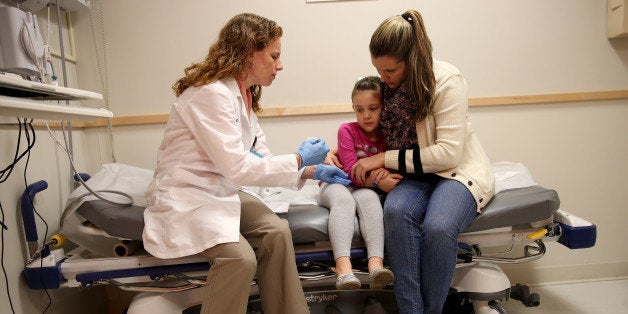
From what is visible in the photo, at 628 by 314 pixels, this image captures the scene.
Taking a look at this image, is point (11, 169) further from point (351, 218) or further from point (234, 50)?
point (351, 218)

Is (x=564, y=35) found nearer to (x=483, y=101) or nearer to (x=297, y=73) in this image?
(x=483, y=101)

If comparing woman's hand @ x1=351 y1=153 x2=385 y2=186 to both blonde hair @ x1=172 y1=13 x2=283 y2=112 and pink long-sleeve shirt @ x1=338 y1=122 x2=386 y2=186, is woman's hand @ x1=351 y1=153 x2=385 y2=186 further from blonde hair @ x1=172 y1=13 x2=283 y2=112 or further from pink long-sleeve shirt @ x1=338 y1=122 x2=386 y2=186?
blonde hair @ x1=172 y1=13 x2=283 y2=112

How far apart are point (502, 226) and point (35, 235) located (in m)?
1.60

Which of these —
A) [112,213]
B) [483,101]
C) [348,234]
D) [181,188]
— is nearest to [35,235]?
[112,213]

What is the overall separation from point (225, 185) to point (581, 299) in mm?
1754

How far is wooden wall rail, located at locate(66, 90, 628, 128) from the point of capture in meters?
1.91

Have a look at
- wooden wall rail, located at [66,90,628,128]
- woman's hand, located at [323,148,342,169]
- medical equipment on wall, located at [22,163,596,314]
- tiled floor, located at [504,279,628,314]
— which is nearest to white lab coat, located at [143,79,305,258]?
medical equipment on wall, located at [22,163,596,314]

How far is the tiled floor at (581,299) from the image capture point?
1718mm

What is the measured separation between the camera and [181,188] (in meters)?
1.19

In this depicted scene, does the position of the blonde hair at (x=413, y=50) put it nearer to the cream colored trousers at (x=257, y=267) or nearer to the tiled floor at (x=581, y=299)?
the cream colored trousers at (x=257, y=267)

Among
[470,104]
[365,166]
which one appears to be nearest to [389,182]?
[365,166]

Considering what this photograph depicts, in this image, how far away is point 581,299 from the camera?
5.98 feet

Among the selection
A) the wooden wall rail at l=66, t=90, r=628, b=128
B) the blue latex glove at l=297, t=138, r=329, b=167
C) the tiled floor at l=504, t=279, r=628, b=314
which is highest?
the wooden wall rail at l=66, t=90, r=628, b=128

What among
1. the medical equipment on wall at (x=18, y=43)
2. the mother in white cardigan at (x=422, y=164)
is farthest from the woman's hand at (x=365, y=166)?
the medical equipment on wall at (x=18, y=43)
